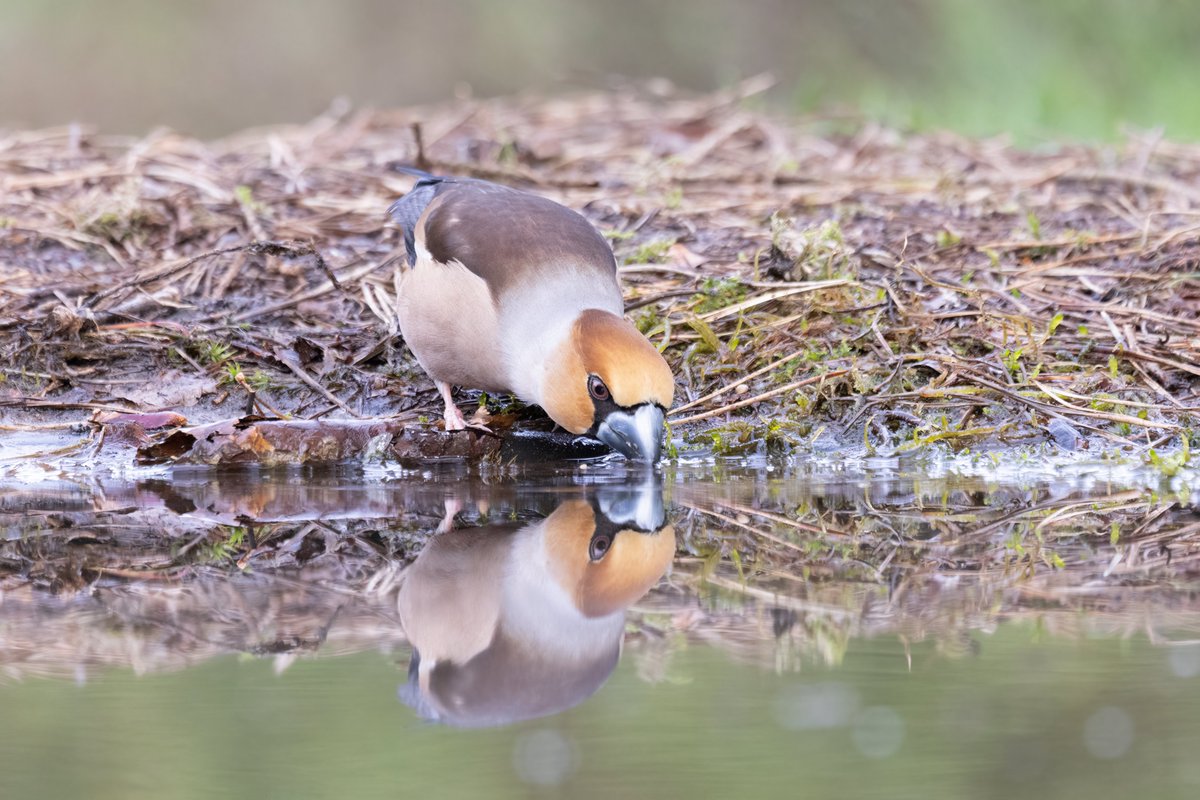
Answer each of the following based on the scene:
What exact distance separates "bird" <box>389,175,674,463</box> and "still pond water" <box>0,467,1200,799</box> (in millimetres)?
451

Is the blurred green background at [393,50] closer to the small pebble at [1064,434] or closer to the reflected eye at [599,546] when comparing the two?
the small pebble at [1064,434]

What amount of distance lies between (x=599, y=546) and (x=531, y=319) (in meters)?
1.31

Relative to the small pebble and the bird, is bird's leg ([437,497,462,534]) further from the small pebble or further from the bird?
the small pebble

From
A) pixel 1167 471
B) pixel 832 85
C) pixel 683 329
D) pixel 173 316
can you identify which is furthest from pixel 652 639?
pixel 832 85

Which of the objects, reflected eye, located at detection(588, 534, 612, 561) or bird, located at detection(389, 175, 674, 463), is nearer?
reflected eye, located at detection(588, 534, 612, 561)

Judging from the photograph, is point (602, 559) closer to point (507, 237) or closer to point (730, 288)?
point (507, 237)

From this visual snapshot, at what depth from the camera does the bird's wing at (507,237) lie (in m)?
4.57

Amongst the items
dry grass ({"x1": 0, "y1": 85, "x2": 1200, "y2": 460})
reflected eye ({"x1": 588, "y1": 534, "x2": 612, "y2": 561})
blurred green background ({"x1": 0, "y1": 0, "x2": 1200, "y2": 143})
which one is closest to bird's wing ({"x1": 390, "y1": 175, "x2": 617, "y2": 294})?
dry grass ({"x1": 0, "y1": 85, "x2": 1200, "y2": 460})

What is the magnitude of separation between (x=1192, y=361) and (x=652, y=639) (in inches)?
123

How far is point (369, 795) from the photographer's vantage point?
1990 mm

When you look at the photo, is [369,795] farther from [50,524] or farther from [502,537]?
[50,524]

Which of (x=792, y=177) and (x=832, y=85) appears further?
(x=832, y=85)

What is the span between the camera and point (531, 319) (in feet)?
14.7

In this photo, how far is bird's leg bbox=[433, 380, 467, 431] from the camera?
4762 millimetres
